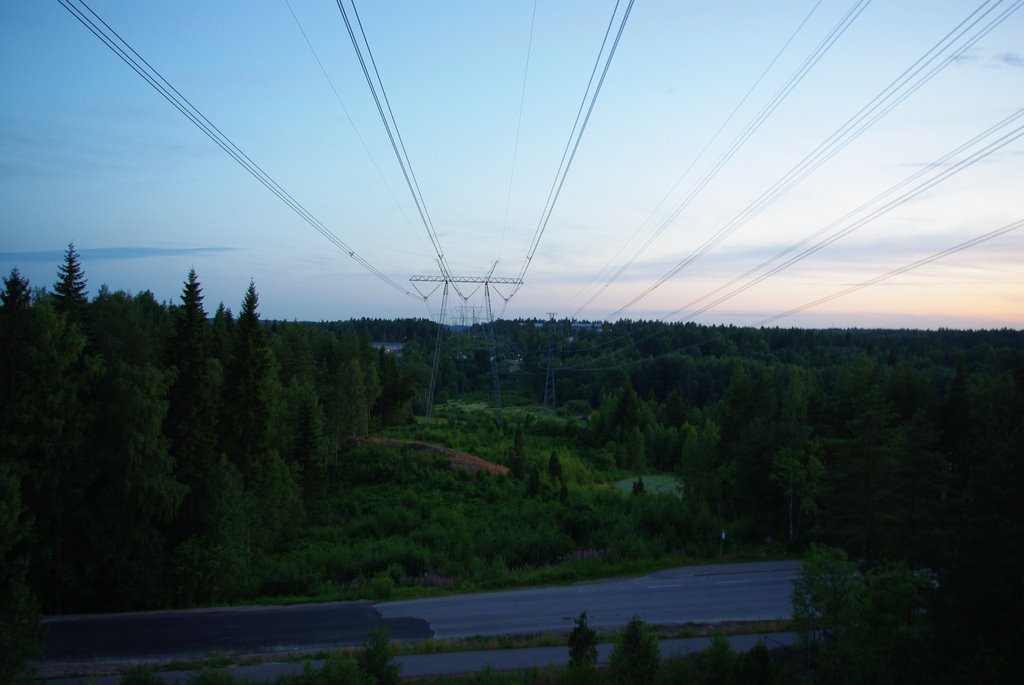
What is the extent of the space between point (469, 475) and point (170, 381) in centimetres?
2349

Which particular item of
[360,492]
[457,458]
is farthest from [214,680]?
[457,458]

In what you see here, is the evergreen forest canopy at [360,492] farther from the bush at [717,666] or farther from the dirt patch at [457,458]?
the bush at [717,666]

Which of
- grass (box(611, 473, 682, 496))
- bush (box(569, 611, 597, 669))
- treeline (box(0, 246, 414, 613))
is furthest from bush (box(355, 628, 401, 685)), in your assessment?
grass (box(611, 473, 682, 496))

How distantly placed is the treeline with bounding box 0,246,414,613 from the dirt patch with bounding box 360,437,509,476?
54.4 ft

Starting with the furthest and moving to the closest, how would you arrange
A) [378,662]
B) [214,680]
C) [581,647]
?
[581,647]
[378,662]
[214,680]

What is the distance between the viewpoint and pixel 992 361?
69.5 meters

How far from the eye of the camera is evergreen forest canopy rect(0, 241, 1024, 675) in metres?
13.2

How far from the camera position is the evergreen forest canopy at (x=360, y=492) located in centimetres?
1321

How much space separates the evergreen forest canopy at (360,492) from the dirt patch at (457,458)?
2.90ft

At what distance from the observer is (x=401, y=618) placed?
813 inches

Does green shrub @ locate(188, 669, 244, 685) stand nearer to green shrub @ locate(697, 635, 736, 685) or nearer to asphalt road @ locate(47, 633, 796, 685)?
asphalt road @ locate(47, 633, 796, 685)

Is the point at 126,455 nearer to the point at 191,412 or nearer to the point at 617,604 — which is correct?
the point at 191,412

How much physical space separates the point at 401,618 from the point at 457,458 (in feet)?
88.5

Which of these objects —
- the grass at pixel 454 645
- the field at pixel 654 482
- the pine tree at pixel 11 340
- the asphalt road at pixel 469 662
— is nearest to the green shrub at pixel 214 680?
the asphalt road at pixel 469 662
